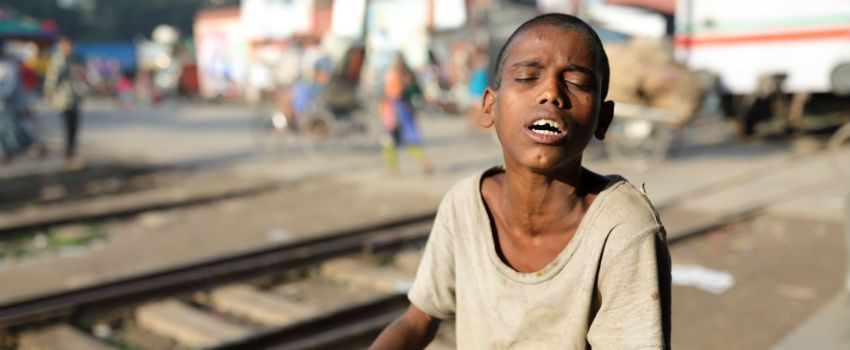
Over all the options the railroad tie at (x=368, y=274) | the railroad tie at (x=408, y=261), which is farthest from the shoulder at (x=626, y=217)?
the railroad tie at (x=408, y=261)

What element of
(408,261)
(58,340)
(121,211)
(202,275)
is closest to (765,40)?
(408,261)

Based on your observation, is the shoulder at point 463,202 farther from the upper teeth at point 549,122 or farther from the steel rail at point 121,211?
the steel rail at point 121,211

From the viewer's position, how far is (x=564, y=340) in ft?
5.27

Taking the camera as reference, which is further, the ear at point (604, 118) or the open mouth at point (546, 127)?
the ear at point (604, 118)

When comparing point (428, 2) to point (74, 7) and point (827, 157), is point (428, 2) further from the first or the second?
point (74, 7)

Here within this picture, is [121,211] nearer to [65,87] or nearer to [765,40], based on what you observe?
[65,87]

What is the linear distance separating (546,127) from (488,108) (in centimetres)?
29

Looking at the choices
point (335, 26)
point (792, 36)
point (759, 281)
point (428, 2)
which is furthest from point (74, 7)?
point (759, 281)

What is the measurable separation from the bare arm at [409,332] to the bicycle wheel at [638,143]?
1052cm

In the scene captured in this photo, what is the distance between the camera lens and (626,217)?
1.53 m

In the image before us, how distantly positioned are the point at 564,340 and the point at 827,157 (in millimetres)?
13299

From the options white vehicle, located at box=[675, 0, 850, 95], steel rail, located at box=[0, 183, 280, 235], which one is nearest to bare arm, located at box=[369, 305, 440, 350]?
steel rail, located at box=[0, 183, 280, 235]

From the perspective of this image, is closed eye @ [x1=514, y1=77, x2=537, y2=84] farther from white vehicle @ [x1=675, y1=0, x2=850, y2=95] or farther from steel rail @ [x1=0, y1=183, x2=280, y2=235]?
white vehicle @ [x1=675, y1=0, x2=850, y2=95]

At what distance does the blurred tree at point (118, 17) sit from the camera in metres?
47.6
